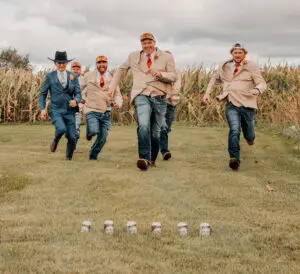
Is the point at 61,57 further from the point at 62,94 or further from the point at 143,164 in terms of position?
the point at 143,164

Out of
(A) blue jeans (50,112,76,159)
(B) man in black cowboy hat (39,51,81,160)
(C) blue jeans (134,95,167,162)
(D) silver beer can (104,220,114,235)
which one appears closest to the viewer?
(D) silver beer can (104,220,114,235)

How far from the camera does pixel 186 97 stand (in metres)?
23.2

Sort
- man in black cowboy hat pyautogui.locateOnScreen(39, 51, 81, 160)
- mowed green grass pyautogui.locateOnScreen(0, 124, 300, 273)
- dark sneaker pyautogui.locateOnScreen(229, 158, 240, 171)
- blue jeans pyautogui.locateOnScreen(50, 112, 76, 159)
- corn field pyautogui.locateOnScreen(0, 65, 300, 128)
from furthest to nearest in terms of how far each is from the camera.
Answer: corn field pyautogui.locateOnScreen(0, 65, 300, 128), blue jeans pyautogui.locateOnScreen(50, 112, 76, 159), man in black cowboy hat pyautogui.locateOnScreen(39, 51, 81, 160), dark sneaker pyautogui.locateOnScreen(229, 158, 240, 171), mowed green grass pyautogui.locateOnScreen(0, 124, 300, 273)

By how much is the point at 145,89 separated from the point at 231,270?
5.40 meters

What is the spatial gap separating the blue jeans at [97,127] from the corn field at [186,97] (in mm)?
10382

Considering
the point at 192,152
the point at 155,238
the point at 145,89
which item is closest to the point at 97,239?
the point at 155,238

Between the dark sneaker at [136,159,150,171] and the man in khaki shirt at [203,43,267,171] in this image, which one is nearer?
the dark sneaker at [136,159,150,171]

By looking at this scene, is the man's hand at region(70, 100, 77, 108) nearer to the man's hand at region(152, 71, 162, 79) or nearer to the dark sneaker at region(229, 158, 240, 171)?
the man's hand at region(152, 71, 162, 79)

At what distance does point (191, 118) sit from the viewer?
2294 centimetres

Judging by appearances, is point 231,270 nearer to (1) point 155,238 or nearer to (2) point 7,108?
(1) point 155,238

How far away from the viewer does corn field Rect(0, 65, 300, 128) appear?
22.9 m

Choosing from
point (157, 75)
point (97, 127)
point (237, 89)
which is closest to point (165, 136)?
point (97, 127)

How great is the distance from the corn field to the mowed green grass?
966 centimetres

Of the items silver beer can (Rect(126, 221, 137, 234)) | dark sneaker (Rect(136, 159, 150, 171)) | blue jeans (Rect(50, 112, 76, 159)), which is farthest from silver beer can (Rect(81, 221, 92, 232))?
blue jeans (Rect(50, 112, 76, 159))
